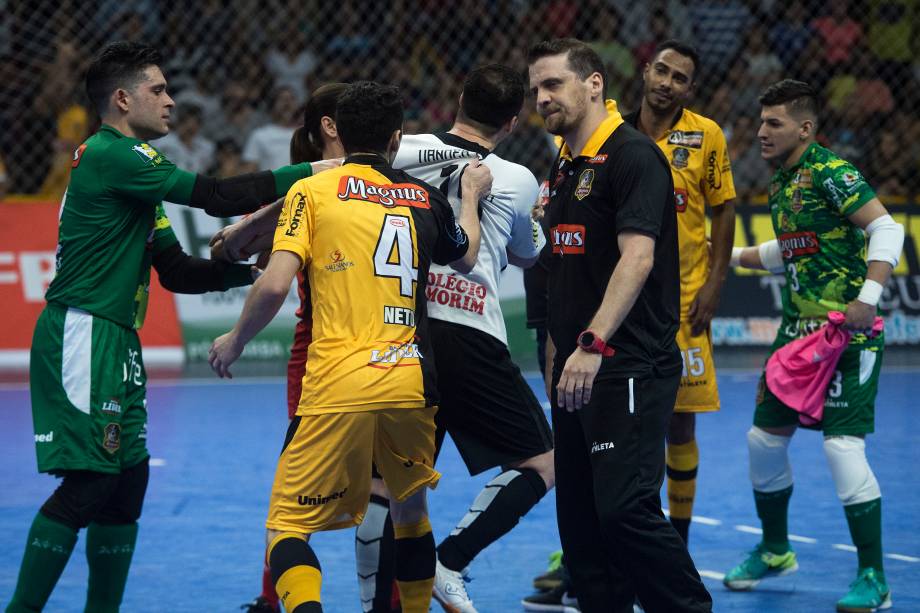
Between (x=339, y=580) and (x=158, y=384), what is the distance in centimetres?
553

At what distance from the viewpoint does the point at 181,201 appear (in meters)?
4.34

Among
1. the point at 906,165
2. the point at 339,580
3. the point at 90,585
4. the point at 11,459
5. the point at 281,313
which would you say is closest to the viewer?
the point at 90,585

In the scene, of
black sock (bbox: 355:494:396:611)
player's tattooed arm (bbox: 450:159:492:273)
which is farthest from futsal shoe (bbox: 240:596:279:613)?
player's tattooed arm (bbox: 450:159:492:273)

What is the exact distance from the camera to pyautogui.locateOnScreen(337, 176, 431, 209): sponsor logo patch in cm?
394

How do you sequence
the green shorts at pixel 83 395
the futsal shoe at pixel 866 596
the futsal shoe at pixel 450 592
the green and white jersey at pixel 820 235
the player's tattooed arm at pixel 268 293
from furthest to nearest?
the green and white jersey at pixel 820 235 → the futsal shoe at pixel 866 596 → the futsal shoe at pixel 450 592 → the green shorts at pixel 83 395 → the player's tattooed arm at pixel 268 293

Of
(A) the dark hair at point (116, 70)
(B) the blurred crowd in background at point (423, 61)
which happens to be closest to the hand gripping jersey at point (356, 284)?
(A) the dark hair at point (116, 70)

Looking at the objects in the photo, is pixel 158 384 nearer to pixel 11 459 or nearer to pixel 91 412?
pixel 11 459

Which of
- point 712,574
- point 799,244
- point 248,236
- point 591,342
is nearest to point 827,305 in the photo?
point 799,244

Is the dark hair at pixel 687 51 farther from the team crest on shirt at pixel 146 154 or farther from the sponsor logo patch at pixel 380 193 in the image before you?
the team crest on shirt at pixel 146 154

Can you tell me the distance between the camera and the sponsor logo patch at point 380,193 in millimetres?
3938

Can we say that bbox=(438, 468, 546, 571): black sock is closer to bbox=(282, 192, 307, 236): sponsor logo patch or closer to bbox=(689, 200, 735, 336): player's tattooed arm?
bbox=(689, 200, 735, 336): player's tattooed arm

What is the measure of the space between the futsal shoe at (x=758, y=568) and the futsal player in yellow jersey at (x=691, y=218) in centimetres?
30

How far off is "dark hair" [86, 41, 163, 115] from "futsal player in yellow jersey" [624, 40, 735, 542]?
245cm


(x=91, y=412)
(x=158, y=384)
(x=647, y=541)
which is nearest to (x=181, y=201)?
(x=91, y=412)
